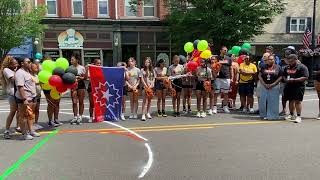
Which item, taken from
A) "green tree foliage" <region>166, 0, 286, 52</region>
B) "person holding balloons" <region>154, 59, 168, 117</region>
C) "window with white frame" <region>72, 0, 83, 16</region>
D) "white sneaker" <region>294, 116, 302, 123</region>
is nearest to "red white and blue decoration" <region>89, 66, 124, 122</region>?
"person holding balloons" <region>154, 59, 168, 117</region>

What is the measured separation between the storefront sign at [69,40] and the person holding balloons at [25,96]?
74.6 ft

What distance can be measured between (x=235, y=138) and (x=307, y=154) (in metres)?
1.80

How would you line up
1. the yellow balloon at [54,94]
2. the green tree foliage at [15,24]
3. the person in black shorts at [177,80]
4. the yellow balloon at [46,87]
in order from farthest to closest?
the green tree foliage at [15,24] < the person in black shorts at [177,80] < the yellow balloon at [54,94] < the yellow balloon at [46,87]

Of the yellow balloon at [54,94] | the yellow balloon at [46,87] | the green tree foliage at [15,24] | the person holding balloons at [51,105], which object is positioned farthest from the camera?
the green tree foliage at [15,24]

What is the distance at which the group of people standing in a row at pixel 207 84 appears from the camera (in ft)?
37.9

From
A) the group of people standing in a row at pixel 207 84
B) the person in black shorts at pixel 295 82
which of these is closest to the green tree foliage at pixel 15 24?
the group of people standing in a row at pixel 207 84

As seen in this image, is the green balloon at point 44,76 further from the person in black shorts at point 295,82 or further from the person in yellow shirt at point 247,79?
the person in black shorts at point 295,82

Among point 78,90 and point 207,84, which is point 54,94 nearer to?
point 78,90

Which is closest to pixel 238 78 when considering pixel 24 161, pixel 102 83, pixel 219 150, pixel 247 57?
pixel 247 57

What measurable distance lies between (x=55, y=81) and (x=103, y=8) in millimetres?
23508

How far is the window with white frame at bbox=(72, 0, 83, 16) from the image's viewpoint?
107 ft

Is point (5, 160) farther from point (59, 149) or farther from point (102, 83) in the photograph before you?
point (102, 83)

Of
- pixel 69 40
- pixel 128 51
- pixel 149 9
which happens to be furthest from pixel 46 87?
pixel 149 9

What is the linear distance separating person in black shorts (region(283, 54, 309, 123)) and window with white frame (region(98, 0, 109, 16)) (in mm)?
22727
